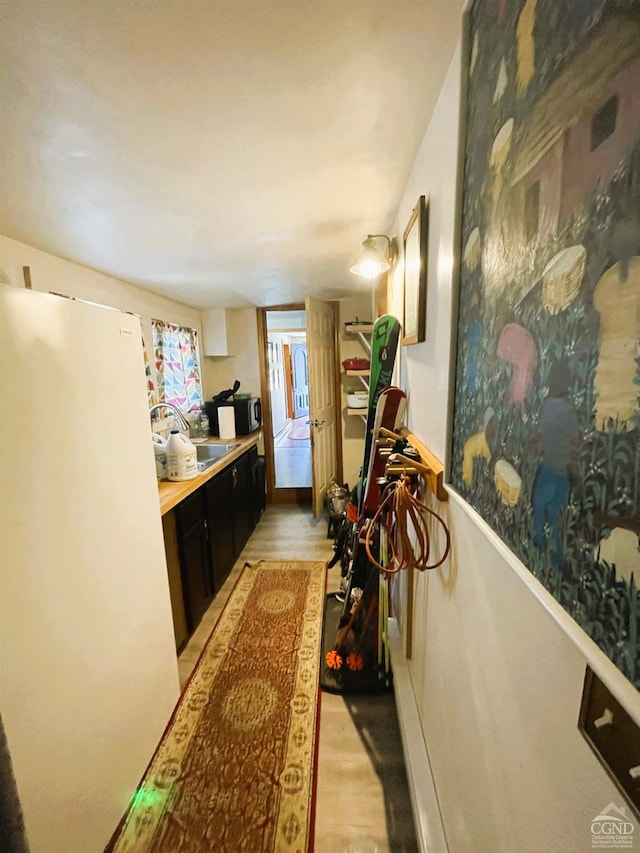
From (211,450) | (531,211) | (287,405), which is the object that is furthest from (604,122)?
(287,405)

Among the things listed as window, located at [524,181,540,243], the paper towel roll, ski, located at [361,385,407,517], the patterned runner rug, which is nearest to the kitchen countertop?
the paper towel roll

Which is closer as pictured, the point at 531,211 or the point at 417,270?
the point at 531,211

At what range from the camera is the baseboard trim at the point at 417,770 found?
96 cm

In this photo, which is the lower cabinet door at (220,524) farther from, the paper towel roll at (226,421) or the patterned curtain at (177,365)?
the patterned curtain at (177,365)

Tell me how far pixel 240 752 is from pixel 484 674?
123 centimetres

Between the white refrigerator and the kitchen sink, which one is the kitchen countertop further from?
the white refrigerator

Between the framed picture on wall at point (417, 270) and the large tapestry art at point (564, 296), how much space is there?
1.21 feet

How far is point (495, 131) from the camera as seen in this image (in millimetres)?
589

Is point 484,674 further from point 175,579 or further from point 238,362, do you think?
point 238,362

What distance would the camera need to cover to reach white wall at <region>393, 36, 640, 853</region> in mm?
414

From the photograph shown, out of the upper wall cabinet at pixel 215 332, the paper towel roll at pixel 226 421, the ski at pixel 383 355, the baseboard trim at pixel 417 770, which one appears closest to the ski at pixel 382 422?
the ski at pixel 383 355

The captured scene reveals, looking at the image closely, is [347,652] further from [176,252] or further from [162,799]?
[176,252]

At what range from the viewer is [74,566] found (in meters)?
0.95

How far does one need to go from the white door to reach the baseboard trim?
1843 millimetres
